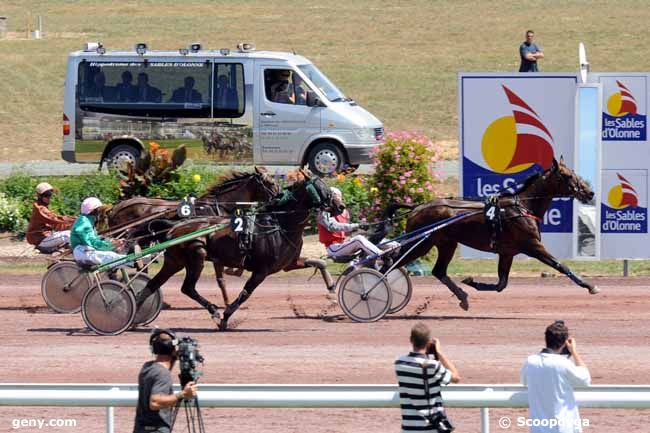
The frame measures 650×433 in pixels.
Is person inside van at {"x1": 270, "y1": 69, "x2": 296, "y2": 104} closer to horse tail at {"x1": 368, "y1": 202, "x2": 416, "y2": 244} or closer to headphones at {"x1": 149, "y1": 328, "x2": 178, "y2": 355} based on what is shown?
horse tail at {"x1": 368, "y1": 202, "x2": 416, "y2": 244}

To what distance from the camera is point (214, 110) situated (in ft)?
79.6

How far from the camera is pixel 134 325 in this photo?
14.2 m

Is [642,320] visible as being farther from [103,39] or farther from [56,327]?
[103,39]

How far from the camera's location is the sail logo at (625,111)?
1800 centimetres

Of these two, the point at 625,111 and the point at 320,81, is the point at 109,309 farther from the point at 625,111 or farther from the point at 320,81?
the point at 320,81

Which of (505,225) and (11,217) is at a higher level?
→ (505,225)

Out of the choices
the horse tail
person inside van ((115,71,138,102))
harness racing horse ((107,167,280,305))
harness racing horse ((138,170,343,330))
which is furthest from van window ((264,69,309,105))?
harness racing horse ((138,170,343,330))

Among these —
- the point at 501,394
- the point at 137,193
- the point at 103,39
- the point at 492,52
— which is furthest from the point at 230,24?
the point at 501,394

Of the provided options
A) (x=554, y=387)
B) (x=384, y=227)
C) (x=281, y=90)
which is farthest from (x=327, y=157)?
(x=554, y=387)

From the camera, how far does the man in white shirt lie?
304 inches

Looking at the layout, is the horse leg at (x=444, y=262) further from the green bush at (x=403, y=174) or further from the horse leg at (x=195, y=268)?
the green bush at (x=403, y=174)

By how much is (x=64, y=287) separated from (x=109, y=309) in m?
1.56

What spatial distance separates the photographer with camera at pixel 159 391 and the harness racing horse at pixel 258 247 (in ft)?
19.7

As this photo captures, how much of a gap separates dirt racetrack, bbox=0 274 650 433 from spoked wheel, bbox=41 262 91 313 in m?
0.15
